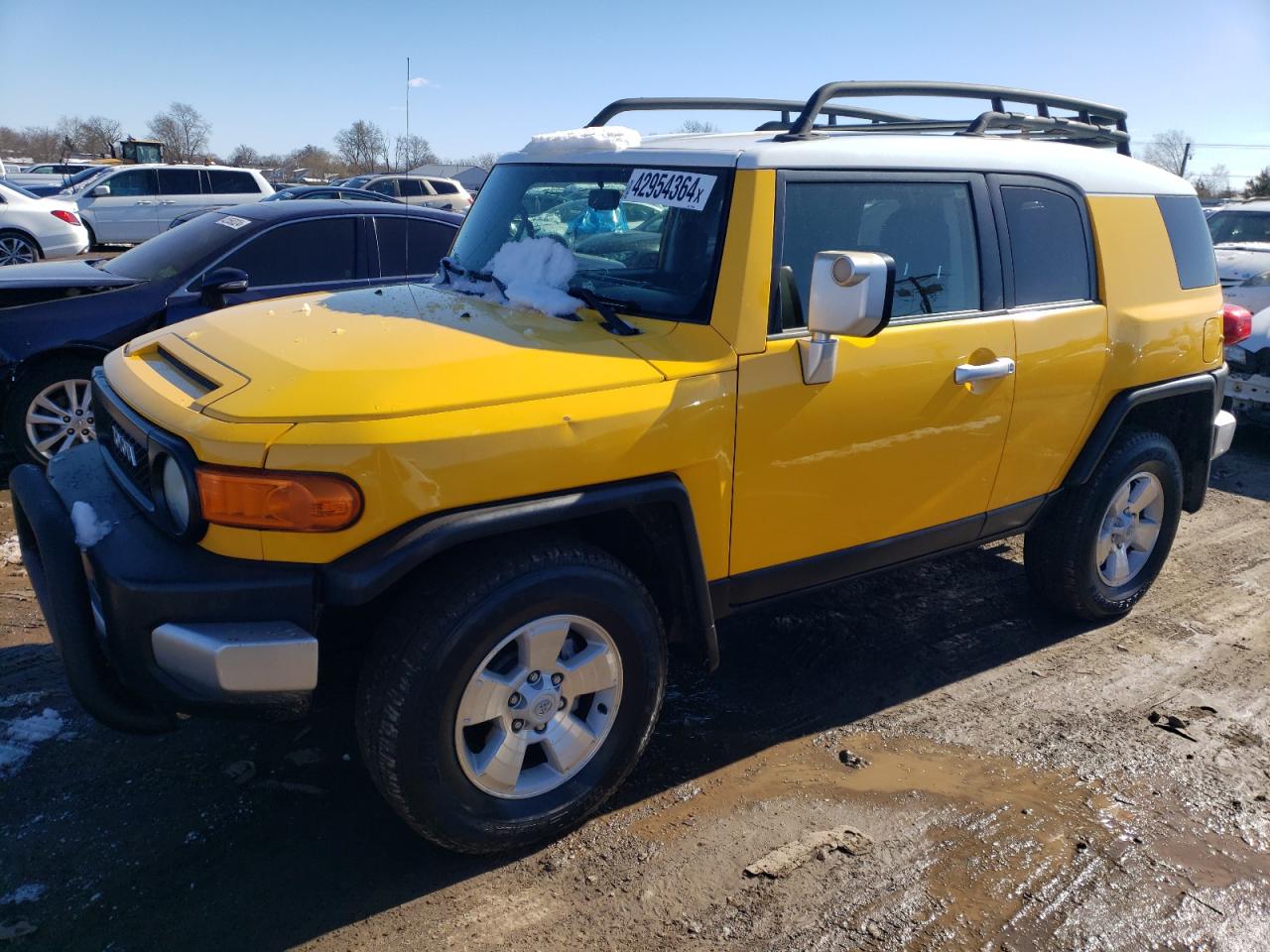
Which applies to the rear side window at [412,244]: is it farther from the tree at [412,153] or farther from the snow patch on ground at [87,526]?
the snow patch on ground at [87,526]

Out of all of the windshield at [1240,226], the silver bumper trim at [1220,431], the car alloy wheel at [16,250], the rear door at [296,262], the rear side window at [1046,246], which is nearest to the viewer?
the rear side window at [1046,246]

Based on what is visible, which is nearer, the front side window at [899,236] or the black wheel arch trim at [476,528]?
the black wheel arch trim at [476,528]

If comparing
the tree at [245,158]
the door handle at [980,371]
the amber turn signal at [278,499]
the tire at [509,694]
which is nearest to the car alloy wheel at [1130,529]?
the door handle at [980,371]

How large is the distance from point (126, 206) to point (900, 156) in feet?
66.4

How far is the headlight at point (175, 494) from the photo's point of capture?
2.43 meters

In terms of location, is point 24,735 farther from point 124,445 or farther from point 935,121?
point 935,121

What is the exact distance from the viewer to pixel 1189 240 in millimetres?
4359

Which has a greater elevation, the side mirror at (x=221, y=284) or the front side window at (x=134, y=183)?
the front side window at (x=134, y=183)

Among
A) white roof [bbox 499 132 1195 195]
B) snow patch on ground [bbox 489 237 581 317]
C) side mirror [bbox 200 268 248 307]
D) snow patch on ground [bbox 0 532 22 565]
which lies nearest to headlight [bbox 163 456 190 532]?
snow patch on ground [bbox 489 237 581 317]

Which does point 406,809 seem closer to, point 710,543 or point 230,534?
point 230,534

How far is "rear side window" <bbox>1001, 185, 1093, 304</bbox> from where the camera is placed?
3648mm

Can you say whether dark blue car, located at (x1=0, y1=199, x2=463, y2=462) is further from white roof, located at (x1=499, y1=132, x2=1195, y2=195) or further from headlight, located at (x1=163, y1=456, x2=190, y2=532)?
headlight, located at (x1=163, y1=456, x2=190, y2=532)

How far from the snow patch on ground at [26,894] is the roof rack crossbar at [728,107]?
340 cm

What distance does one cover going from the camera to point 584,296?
3.16m
